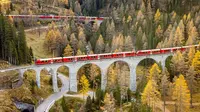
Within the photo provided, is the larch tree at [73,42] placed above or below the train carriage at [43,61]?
above

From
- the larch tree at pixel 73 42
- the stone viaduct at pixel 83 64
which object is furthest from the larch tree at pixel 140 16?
the stone viaduct at pixel 83 64

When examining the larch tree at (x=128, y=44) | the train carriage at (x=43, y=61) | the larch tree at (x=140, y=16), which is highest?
the larch tree at (x=140, y=16)

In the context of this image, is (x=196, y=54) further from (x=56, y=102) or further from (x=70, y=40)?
(x=70, y=40)

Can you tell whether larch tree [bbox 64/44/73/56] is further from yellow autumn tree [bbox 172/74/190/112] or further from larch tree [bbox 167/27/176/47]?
yellow autumn tree [bbox 172/74/190/112]

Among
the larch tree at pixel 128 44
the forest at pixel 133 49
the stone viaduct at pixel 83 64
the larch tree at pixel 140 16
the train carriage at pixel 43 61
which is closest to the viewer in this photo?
the forest at pixel 133 49

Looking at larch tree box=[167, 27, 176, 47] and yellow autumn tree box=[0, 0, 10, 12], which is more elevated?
yellow autumn tree box=[0, 0, 10, 12]

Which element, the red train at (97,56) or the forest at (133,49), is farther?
the red train at (97,56)

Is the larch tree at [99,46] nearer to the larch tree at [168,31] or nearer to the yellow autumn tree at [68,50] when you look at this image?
the yellow autumn tree at [68,50]

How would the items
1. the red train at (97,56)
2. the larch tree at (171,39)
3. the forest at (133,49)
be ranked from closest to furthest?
the forest at (133,49), the red train at (97,56), the larch tree at (171,39)

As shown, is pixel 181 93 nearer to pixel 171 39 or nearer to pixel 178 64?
pixel 178 64

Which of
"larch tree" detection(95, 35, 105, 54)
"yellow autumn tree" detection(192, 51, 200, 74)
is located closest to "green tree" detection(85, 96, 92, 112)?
"yellow autumn tree" detection(192, 51, 200, 74)

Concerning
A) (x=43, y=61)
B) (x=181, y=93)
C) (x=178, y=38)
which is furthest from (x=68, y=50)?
(x=181, y=93)

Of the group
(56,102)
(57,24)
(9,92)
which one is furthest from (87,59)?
(57,24)
